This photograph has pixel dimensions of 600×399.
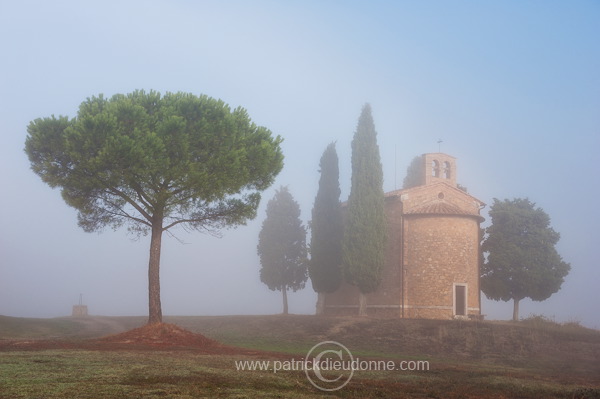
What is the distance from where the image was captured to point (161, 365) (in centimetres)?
1537

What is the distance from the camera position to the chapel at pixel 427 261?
39.4 meters

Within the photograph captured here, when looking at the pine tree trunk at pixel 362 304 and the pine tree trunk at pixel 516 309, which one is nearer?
the pine tree trunk at pixel 362 304

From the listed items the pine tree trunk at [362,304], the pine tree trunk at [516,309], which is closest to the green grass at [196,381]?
the pine tree trunk at [362,304]

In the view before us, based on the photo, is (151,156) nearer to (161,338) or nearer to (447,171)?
(161,338)

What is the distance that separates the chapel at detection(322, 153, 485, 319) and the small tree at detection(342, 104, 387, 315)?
166 cm

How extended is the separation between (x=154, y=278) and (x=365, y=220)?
19.1 meters

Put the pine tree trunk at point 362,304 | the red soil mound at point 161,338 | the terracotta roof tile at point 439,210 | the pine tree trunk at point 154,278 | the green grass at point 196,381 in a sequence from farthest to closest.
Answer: the pine tree trunk at point 362,304 < the terracotta roof tile at point 439,210 < the pine tree trunk at point 154,278 < the red soil mound at point 161,338 < the green grass at point 196,381

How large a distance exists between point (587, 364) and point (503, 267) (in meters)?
20.0

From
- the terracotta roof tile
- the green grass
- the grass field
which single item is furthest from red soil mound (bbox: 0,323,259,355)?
the terracotta roof tile

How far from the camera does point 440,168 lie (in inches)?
1779

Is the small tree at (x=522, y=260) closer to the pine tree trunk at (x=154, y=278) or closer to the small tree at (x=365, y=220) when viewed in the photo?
the small tree at (x=365, y=220)

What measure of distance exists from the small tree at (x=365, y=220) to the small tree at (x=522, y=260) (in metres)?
10.6

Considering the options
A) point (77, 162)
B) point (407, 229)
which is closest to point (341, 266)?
point (407, 229)

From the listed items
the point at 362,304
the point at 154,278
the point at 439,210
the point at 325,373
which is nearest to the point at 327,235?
the point at 362,304
